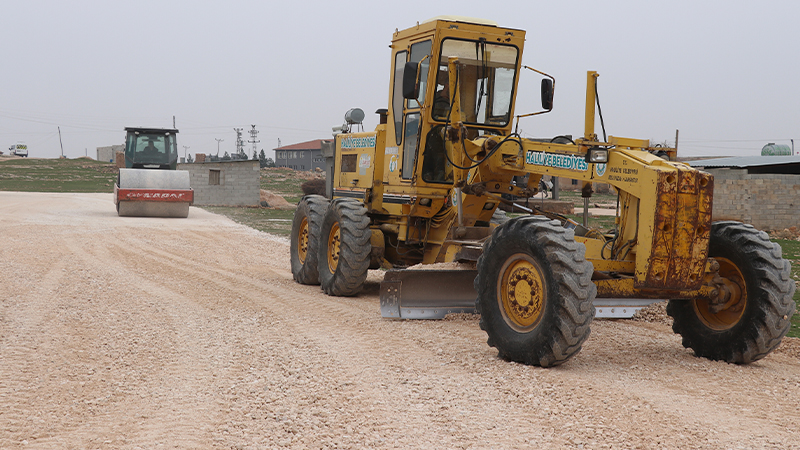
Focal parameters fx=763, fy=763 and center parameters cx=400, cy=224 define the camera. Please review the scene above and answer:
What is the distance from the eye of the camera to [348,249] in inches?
389

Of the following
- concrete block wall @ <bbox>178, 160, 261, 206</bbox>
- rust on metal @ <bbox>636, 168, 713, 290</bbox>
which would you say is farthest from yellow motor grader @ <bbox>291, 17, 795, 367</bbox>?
concrete block wall @ <bbox>178, 160, 261, 206</bbox>

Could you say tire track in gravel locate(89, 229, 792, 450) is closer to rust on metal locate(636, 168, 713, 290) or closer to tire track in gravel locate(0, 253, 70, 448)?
rust on metal locate(636, 168, 713, 290)

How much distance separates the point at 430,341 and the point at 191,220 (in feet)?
63.7

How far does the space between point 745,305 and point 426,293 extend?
10.9 ft

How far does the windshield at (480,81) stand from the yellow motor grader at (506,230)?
17mm

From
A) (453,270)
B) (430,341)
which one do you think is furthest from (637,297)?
(453,270)

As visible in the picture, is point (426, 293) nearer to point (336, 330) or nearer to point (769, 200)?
point (336, 330)

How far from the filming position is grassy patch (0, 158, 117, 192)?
49125mm

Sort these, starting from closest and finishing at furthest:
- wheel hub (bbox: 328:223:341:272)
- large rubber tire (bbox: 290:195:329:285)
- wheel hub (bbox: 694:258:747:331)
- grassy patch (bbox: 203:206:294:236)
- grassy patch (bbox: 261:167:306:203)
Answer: wheel hub (bbox: 694:258:747:331) < wheel hub (bbox: 328:223:341:272) < large rubber tire (bbox: 290:195:329:285) < grassy patch (bbox: 203:206:294:236) < grassy patch (bbox: 261:167:306:203)

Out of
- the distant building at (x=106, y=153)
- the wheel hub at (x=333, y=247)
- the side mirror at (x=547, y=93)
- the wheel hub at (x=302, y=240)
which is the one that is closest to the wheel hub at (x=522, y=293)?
the side mirror at (x=547, y=93)

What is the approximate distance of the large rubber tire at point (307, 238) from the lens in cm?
1115

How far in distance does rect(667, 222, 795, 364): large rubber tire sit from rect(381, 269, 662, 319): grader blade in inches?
57.9

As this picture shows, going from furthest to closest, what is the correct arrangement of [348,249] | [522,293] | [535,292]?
1. [348,249]
2. [522,293]
3. [535,292]

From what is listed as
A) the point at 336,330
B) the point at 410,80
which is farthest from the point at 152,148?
the point at 336,330
